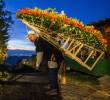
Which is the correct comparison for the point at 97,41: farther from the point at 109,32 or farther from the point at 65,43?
the point at 109,32

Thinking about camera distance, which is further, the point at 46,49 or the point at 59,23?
the point at 59,23

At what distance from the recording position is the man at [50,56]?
911 cm

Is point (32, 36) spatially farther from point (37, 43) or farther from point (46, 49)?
point (46, 49)

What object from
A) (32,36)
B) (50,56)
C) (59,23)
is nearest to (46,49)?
(50,56)

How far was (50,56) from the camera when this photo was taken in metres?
9.28

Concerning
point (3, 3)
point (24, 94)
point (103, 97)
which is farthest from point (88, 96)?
point (3, 3)

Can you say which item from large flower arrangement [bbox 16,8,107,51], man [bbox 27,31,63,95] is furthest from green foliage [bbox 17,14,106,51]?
man [bbox 27,31,63,95]

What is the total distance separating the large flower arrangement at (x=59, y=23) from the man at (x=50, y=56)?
78 cm

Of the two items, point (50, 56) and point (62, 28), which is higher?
point (62, 28)

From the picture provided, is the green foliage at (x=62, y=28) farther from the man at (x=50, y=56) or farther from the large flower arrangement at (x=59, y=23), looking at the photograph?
the man at (x=50, y=56)

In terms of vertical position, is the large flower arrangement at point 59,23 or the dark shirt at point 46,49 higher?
the large flower arrangement at point 59,23

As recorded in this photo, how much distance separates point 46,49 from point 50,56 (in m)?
0.24

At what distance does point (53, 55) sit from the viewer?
9273mm

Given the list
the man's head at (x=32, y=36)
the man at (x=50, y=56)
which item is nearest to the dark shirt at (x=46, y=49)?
the man at (x=50, y=56)
